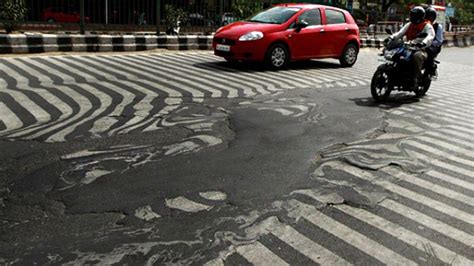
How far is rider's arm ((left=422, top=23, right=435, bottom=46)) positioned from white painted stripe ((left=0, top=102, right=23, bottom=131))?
6712 mm

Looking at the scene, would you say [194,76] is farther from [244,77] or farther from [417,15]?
[417,15]

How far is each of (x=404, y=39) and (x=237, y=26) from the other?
14.6 feet

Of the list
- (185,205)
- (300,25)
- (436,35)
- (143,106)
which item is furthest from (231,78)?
(185,205)

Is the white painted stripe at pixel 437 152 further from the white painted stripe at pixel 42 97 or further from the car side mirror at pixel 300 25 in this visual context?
the car side mirror at pixel 300 25

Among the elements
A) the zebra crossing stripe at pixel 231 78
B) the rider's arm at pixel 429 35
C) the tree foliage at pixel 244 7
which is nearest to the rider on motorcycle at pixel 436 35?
the rider's arm at pixel 429 35

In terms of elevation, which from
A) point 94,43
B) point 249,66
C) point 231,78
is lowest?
point 231,78

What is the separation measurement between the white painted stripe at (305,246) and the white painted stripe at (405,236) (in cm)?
61

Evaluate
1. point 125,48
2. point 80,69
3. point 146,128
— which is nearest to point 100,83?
point 80,69

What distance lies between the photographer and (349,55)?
14227mm

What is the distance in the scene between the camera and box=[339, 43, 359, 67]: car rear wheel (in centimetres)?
1408

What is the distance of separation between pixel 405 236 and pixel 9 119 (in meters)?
4.89

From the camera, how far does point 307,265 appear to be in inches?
123

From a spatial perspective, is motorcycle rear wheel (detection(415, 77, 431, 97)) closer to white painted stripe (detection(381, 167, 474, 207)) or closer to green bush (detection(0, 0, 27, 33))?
white painted stripe (detection(381, 167, 474, 207))

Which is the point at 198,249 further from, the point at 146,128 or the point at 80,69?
the point at 80,69
